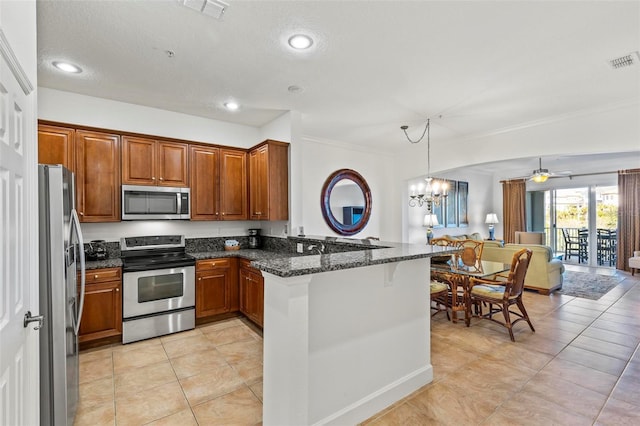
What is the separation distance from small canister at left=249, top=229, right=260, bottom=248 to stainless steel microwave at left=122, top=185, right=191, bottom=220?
1.03 m

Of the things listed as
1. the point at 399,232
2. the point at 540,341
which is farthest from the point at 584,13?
the point at 399,232

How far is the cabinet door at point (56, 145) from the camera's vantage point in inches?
124

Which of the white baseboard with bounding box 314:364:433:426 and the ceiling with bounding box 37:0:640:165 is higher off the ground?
the ceiling with bounding box 37:0:640:165

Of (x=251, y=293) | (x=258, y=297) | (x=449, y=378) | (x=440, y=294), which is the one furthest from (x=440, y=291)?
(x=251, y=293)

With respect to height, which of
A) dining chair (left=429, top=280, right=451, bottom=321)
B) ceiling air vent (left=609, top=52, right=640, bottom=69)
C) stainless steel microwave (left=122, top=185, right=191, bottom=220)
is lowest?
dining chair (left=429, top=280, right=451, bottom=321)

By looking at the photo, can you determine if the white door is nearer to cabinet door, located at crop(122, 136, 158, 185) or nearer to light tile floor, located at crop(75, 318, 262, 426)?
light tile floor, located at crop(75, 318, 262, 426)

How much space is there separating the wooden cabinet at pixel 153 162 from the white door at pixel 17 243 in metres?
2.27

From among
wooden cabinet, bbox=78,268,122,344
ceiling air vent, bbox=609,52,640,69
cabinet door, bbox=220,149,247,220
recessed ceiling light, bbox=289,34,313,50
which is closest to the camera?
recessed ceiling light, bbox=289,34,313,50

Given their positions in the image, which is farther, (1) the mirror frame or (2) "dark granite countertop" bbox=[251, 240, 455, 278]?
(1) the mirror frame

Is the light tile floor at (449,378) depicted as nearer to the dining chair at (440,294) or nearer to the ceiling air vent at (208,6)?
the dining chair at (440,294)

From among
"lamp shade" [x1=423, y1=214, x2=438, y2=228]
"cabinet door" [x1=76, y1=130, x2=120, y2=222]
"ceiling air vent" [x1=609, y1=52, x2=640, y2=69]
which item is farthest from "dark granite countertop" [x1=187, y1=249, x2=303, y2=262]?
"lamp shade" [x1=423, y1=214, x2=438, y2=228]

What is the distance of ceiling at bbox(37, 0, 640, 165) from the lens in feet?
7.02

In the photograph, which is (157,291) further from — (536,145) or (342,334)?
(536,145)

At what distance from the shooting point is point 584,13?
7.07 feet
